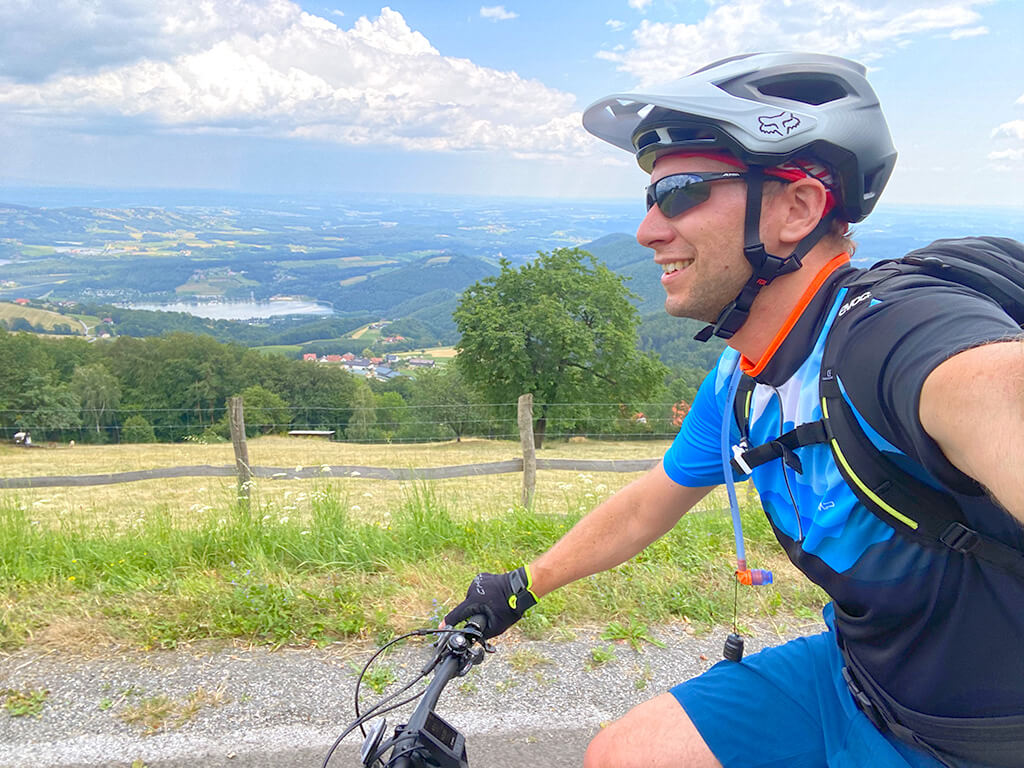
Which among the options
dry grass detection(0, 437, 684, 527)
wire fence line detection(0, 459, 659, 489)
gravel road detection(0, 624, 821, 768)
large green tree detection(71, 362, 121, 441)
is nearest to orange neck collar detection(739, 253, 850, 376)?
gravel road detection(0, 624, 821, 768)

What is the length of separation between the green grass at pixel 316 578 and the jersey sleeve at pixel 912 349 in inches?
91.6

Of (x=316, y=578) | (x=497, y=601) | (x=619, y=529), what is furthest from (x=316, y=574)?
(x=619, y=529)

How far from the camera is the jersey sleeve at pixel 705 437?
6.16 ft

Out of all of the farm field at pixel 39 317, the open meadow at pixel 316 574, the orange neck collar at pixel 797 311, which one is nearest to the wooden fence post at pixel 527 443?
the open meadow at pixel 316 574

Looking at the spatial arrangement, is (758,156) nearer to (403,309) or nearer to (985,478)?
(985,478)

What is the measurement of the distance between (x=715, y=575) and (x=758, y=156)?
8.95 ft

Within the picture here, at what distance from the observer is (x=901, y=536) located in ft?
3.92

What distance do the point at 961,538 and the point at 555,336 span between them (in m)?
32.4

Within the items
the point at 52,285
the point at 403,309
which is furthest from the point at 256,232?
the point at 403,309

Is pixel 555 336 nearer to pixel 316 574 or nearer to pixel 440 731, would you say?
pixel 316 574

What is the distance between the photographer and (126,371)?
185ft

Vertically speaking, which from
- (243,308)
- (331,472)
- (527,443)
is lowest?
(243,308)

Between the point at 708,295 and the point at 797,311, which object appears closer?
the point at 797,311

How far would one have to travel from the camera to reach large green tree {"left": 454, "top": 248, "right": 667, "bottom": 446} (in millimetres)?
33188
